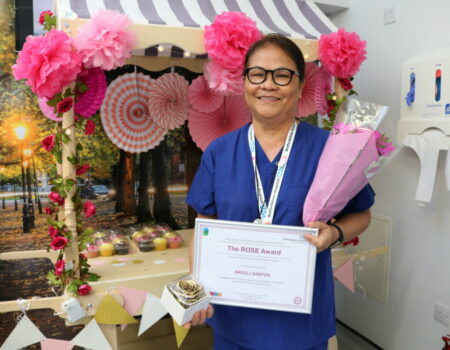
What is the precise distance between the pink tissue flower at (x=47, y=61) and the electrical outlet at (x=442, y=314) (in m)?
2.27

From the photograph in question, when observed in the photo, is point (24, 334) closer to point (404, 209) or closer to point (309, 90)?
point (309, 90)

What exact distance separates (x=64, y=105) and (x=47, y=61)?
187 mm

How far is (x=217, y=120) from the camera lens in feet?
9.00

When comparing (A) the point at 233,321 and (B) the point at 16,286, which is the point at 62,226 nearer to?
(A) the point at 233,321

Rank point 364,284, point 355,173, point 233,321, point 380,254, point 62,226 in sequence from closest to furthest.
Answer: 1. point 355,173
2. point 233,321
3. point 62,226
4. point 380,254
5. point 364,284

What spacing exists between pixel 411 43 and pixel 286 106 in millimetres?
1618

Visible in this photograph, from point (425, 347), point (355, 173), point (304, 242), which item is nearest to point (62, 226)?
point (304, 242)

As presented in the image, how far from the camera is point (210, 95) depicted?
2.65 m

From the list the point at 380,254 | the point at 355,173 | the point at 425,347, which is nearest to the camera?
the point at 355,173

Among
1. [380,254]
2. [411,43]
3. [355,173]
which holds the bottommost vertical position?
[380,254]

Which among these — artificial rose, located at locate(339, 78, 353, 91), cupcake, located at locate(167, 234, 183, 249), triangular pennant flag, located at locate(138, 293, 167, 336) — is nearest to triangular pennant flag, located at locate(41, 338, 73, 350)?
triangular pennant flag, located at locate(138, 293, 167, 336)

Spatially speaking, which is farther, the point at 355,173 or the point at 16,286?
the point at 16,286

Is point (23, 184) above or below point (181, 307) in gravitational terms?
above

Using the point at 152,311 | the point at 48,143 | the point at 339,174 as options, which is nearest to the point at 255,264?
the point at 339,174
